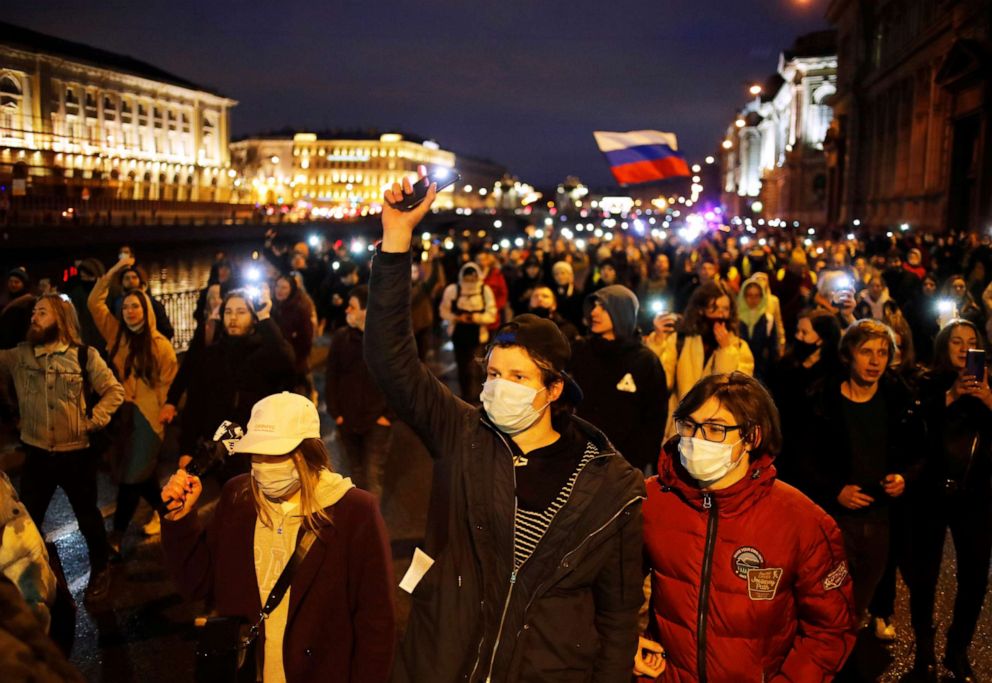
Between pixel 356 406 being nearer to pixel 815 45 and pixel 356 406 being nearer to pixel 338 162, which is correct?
pixel 815 45

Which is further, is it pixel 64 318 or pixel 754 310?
pixel 754 310

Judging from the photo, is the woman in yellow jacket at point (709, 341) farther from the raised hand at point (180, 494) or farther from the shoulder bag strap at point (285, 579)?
the raised hand at point (180, 494)

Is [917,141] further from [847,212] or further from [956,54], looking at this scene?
[847,212]

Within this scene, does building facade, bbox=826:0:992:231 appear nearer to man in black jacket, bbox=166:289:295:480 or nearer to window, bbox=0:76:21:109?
man in black jacket, bbox=166:289:295:480

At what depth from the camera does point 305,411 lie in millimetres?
3072

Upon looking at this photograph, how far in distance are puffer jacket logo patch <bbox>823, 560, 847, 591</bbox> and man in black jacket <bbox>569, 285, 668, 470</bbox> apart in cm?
273

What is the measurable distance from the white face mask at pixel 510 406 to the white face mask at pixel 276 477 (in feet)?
2.34

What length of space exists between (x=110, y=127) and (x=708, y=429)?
96671 millimetres

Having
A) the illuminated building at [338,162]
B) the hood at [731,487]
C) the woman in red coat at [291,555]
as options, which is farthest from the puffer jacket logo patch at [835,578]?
the illuminated building at [338,162]

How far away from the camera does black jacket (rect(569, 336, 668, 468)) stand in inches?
221

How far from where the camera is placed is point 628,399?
5.62m

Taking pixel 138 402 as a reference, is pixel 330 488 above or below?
above

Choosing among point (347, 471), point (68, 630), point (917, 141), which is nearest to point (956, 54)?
point (917, 141)

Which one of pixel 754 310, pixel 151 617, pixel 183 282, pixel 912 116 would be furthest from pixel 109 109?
pixel 151 617
